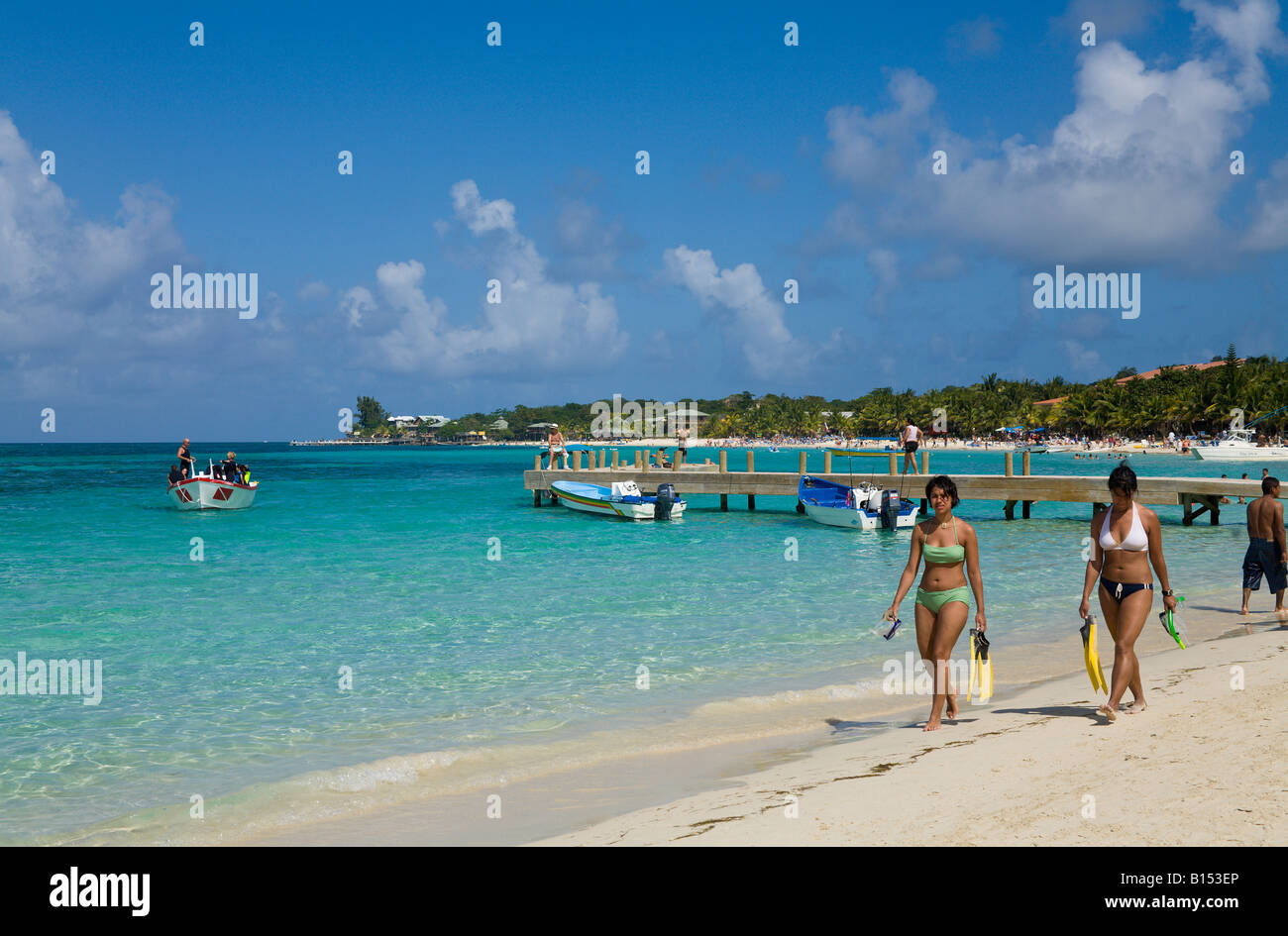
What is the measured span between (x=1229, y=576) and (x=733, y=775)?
1755 cm

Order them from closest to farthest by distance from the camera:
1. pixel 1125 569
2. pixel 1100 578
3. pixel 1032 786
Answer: pixel 1032 786, pixel 1125 569, pixel 1100 578

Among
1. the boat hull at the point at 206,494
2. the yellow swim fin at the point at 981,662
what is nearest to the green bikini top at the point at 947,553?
the yellow swim fin at the point at 981,662

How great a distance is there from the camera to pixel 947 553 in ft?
24.1

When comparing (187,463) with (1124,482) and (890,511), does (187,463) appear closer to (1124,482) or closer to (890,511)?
(890,511)

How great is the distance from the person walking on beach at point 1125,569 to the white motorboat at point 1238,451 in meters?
88.5

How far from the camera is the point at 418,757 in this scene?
8.41 meters

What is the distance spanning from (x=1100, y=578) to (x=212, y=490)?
39.6 meters

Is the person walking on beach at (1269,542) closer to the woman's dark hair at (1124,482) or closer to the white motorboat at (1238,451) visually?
the woman's dark hair at (1124,482)

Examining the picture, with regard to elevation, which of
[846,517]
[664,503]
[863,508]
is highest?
[863,508]

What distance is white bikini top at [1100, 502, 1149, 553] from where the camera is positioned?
→ 23.0ft

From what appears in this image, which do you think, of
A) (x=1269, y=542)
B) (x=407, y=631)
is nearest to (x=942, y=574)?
(x=1269, y=542)
